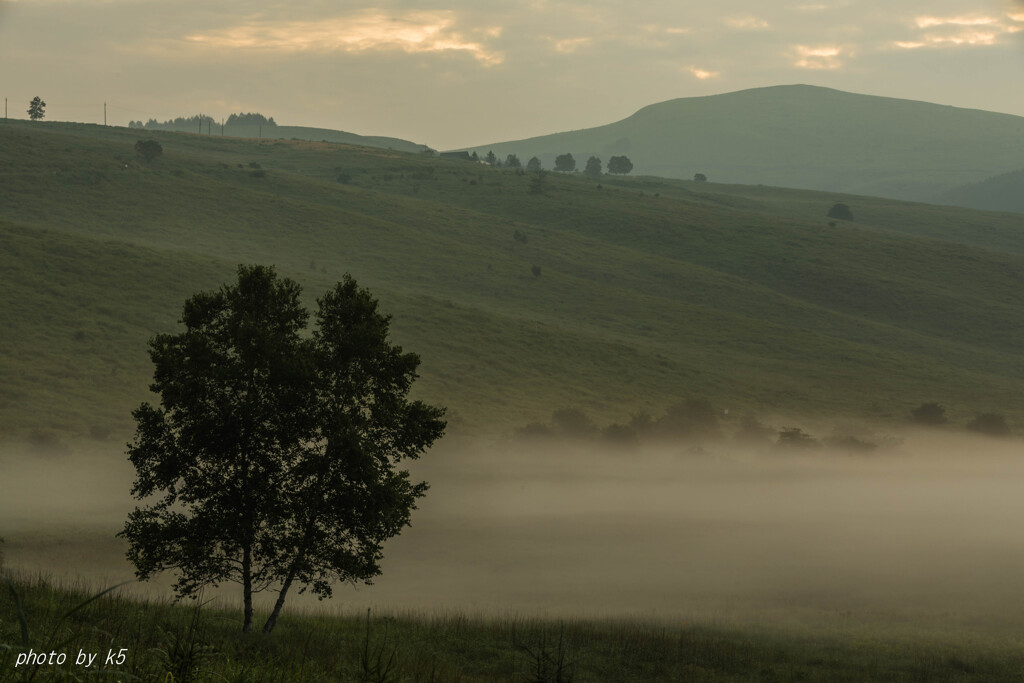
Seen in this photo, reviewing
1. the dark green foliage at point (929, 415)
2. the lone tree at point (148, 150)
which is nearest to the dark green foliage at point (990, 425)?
the dark green foliage at point (929, 415)

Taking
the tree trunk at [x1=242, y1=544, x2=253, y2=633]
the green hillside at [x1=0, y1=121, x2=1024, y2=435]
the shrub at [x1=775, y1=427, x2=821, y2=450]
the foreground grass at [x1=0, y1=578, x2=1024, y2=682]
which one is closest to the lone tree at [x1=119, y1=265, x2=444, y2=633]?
the tree trunk at [x1=242, y1=544, x2=253, y2=633]

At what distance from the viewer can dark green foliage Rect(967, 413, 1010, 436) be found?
98312mm

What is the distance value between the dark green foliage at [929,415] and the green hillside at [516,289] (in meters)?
2.03

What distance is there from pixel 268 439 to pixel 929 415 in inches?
3580

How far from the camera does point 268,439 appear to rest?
26.4 meters

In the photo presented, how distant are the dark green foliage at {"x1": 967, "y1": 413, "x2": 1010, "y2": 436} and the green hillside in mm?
4049

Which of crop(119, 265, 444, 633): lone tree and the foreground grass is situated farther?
crop(119, 265, 444, 633): lone tree

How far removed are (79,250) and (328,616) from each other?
296ft

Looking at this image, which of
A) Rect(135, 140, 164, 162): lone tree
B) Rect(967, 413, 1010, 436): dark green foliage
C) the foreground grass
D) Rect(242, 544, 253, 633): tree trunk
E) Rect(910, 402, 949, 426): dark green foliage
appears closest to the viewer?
the foreground grass

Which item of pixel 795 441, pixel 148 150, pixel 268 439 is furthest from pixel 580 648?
pixel 148 150

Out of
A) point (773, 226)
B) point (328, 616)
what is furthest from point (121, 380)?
point (773, 226)

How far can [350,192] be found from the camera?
179375 millimetres

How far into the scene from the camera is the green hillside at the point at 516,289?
94.2 metres

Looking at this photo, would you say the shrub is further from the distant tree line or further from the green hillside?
the green hillside
